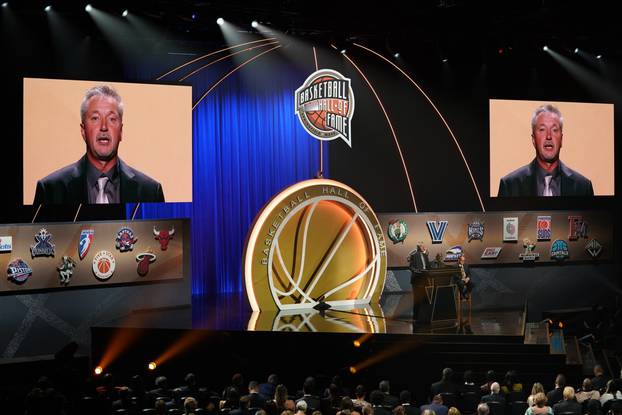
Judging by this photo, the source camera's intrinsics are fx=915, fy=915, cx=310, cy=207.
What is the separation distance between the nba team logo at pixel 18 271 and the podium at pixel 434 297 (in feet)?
24.0

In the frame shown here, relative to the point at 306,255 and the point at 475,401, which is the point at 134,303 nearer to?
the point at 306,255

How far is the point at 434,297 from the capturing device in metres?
16.1

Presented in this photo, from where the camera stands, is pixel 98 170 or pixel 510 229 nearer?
pixel 98 170

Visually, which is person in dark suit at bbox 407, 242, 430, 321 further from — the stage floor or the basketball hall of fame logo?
the basketball hall of fame logo

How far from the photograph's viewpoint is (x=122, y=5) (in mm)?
17812

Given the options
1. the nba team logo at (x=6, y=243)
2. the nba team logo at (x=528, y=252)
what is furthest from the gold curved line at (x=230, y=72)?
the nba team logo at (x=528, y=252)

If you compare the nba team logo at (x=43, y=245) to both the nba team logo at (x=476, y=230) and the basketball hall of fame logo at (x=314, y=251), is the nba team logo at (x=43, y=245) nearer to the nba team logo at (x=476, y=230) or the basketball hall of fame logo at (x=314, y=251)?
the basketball hall of fame logo at (x=314, y=251)

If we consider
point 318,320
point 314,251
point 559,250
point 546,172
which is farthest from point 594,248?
point 318,320

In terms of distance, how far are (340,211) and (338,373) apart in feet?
15.0

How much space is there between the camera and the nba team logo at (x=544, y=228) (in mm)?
23344

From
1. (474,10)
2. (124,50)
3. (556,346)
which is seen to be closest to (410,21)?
(474,10)

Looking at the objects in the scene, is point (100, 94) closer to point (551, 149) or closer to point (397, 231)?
point (397, 231)

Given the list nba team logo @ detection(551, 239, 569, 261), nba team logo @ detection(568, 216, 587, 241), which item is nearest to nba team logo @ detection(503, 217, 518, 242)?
nba team logo @ detection(551, 239, 569, 261)

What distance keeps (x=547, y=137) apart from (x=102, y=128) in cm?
1137
